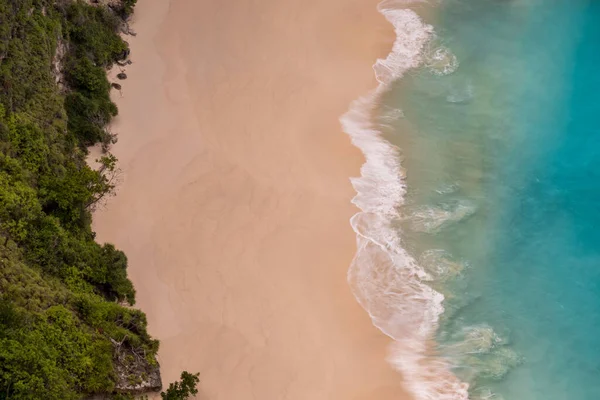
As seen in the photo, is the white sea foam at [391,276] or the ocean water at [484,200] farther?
the ocean water at [484,200]

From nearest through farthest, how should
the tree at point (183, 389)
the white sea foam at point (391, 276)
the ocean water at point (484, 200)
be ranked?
the tree at point (183, 389) < the white sea foam at point (391, 276) < the ocean water at point (484, 200)

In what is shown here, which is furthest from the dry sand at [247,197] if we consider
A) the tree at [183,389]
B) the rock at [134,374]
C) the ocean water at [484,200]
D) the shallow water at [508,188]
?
the shallow water at [508,188]

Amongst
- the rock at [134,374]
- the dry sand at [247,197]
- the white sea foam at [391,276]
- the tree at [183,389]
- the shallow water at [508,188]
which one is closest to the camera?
the rock at [134,374]

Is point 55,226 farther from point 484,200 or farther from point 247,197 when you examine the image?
point 484,200

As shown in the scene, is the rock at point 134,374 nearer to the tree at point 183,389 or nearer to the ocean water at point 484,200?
the tree at point 183,389

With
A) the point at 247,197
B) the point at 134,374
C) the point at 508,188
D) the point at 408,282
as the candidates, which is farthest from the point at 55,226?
the point at 508,188

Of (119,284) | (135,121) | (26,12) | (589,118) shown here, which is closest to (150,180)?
(135,121)

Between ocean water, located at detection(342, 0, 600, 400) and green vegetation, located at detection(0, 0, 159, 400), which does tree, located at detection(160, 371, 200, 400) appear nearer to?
green vegetation, located at detection(0, 0, 159, 400)

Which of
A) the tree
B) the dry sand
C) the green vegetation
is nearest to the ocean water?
the dry sand
